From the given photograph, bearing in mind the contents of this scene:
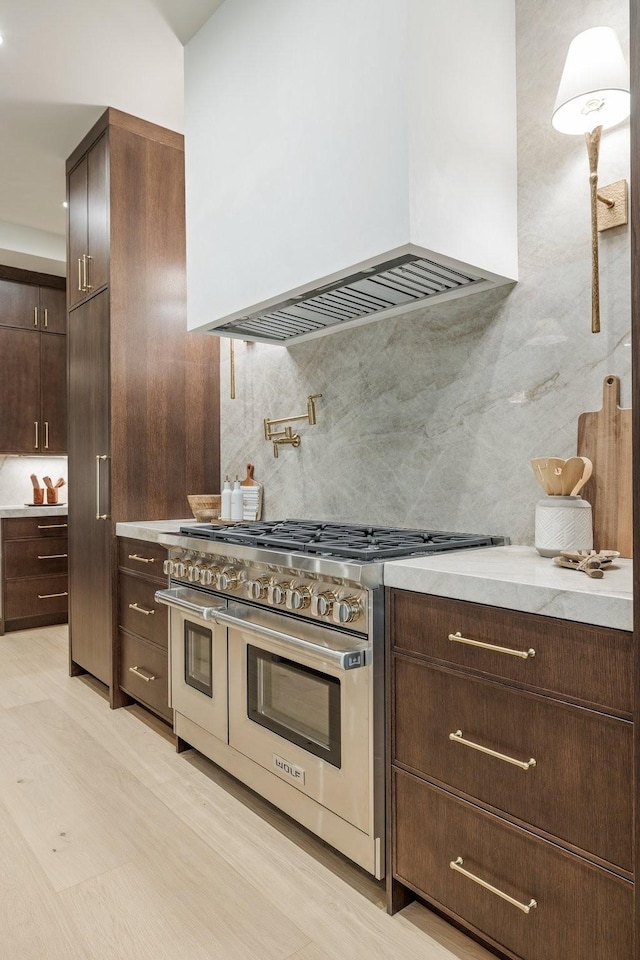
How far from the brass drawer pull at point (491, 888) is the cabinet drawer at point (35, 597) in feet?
12.3

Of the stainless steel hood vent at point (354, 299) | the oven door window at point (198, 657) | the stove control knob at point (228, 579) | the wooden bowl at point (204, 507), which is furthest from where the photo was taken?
the wooden bowl at point (204, 507)

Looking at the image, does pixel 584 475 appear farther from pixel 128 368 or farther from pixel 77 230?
pixel 77 230

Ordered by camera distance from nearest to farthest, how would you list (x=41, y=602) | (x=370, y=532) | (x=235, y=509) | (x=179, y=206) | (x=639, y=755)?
(x=639, y=755) < (x=370, y=532) < (x=235, y=509) < (x=179, y=206) < (x=41, y=602)

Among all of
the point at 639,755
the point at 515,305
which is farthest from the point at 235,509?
the point at 639,755

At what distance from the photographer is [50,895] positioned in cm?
165

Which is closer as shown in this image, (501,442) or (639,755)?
(639,755)

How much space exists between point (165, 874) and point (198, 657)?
713 mm

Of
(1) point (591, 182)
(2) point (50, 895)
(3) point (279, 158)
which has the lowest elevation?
(2) point (50, 895)

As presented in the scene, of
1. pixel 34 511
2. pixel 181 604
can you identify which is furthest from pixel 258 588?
pixel 34 511

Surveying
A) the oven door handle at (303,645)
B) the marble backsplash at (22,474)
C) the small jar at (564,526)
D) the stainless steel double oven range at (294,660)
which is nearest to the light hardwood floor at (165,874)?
the stainless steel double oven range at (294,660)

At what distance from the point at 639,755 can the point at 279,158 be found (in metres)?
1.93

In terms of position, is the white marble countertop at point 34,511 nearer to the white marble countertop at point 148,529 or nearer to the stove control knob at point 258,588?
the white marble countertop at point 148,529

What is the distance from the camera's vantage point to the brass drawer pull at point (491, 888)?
1.24m

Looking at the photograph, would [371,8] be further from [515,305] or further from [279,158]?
[515,305]
